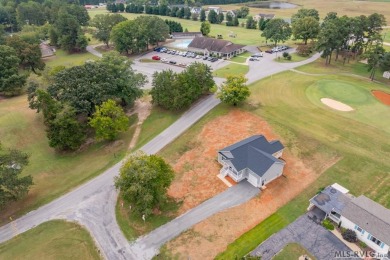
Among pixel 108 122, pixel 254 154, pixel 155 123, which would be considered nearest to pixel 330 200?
pixel 254 154

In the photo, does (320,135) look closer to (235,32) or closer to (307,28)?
(307,28)

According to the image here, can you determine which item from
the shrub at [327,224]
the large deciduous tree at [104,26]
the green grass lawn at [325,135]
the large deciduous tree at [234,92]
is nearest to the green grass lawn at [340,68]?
the green grass lawn at [325,135]

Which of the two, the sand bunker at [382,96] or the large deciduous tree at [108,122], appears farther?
the sand bunker at [382,96]

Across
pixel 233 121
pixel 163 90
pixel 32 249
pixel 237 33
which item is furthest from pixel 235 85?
pixel 237 33

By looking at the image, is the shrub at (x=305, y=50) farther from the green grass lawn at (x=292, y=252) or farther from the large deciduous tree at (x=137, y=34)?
the green grass lawn at (x=292, y=252)

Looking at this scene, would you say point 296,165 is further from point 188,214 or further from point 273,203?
point 188,214

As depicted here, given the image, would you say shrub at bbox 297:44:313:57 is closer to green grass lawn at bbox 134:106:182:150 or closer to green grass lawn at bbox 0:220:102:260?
green grass lawn at bbox 134:106:182:150
